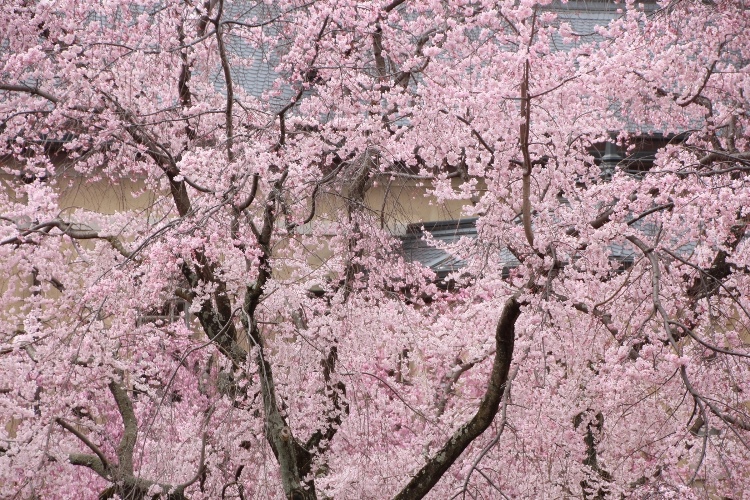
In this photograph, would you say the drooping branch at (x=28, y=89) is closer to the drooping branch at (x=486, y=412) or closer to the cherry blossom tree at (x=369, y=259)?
the cherry blossom tree at (x=369, y=259)

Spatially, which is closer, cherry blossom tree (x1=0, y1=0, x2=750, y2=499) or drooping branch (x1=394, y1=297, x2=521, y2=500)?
drooping branch (x1=394, y1=297, x2=521, y2=500)

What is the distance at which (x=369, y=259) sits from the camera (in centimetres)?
736

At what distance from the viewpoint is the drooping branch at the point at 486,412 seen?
5.96 m

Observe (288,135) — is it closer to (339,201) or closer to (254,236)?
(339,201)

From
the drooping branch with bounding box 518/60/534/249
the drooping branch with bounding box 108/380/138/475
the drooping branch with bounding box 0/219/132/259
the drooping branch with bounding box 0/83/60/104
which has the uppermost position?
the drooping branch with bounding box 518/60/534/249

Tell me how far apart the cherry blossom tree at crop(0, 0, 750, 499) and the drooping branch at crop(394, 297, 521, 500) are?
0.06 feet

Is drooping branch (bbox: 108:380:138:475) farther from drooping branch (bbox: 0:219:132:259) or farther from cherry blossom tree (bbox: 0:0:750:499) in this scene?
drooping branch (bbox: 0:219:132:259)

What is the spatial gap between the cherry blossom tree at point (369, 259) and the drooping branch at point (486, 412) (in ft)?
0.06

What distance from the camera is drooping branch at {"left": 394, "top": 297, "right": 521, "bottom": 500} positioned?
5961mm

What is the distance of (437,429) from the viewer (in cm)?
717

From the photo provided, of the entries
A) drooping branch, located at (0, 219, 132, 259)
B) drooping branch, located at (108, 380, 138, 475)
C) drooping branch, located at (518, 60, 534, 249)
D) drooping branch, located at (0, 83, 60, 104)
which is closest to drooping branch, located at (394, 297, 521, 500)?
drooping branch, located at (518, 60, 534, 249)

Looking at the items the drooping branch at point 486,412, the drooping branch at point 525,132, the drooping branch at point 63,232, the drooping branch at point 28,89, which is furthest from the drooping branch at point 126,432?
the drooping branch at point 525,132

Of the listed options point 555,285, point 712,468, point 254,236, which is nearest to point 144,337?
point 254,236

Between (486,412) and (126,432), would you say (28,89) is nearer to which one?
(126,432)
